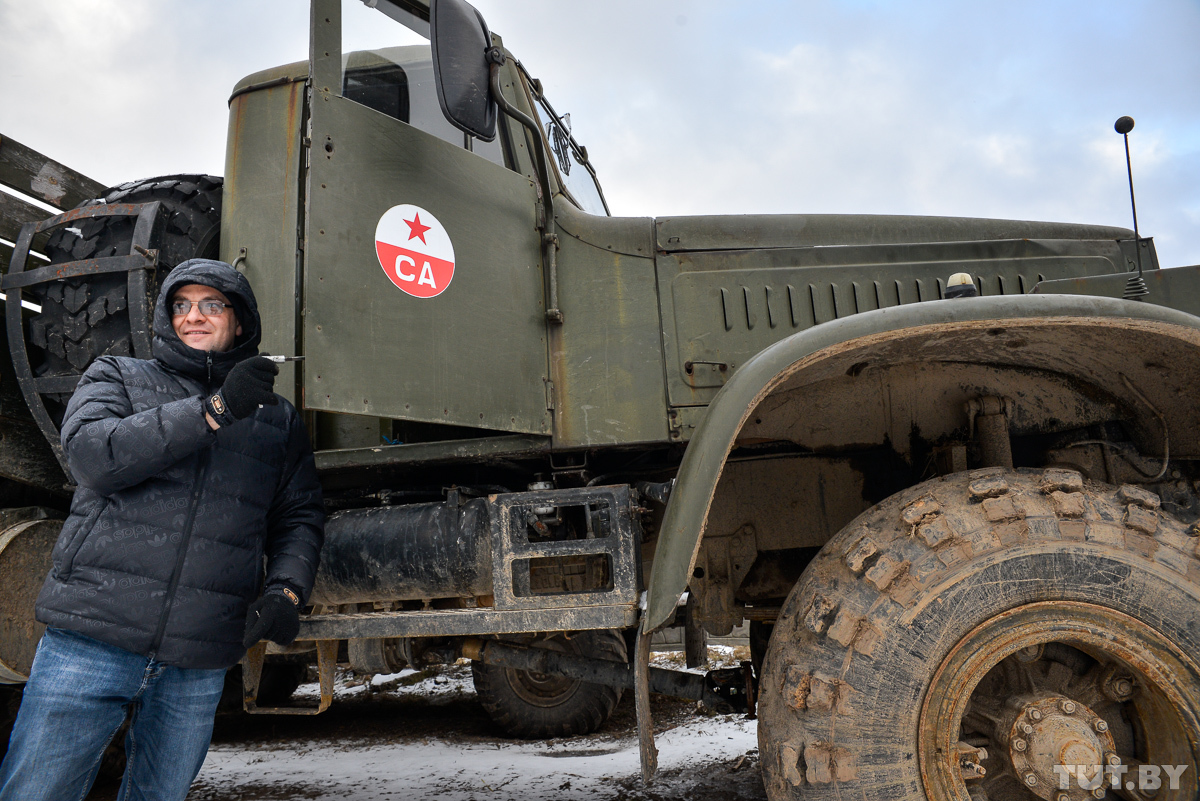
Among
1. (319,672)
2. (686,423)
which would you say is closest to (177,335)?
(319,672)

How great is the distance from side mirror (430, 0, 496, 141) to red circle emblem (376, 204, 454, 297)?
0.37m

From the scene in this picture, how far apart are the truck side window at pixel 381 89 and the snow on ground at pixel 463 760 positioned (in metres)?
2.77

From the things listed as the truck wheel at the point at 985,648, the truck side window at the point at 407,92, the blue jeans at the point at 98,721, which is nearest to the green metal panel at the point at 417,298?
the truck side window at the point at 407,92

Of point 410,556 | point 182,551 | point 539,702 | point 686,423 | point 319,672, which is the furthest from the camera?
point 539,702

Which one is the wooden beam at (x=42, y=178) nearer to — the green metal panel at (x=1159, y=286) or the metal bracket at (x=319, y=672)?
the metal bracket at (x=319, y=672)

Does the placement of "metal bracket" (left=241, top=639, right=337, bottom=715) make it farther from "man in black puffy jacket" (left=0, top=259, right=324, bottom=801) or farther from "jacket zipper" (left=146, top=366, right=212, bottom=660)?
"jacket zipper" (left=146, top=366, right=212, bottom=660)

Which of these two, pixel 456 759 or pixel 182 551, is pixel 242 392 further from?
pixel 456 759

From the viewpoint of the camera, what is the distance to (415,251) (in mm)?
2330

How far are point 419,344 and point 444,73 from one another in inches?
31.5

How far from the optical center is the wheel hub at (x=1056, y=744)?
1762mm

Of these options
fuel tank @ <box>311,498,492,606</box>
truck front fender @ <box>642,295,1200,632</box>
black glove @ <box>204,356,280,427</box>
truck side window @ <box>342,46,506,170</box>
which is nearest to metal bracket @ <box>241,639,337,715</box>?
fuel tank @ <box>311,498,492,606</box>

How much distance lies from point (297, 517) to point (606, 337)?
1155 mm

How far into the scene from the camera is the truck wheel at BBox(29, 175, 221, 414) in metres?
2.43

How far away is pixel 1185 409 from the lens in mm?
2270
